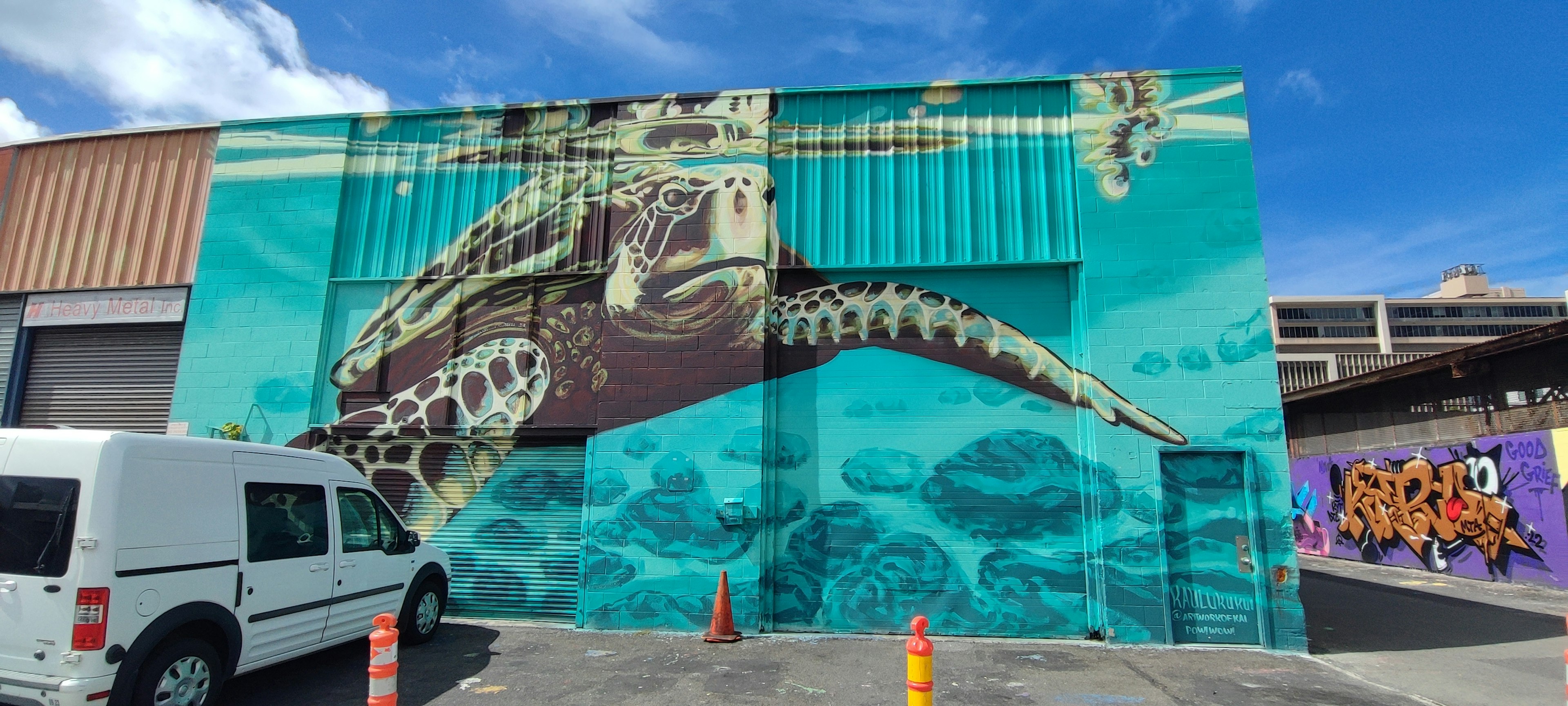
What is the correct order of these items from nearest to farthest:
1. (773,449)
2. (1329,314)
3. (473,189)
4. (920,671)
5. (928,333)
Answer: (920,671), (773,449), (928,333), (473,189), (1329,314)

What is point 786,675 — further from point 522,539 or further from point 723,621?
point 522,539

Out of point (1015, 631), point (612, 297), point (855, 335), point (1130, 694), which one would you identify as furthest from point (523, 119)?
point (1130, 694)

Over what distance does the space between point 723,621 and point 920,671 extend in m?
4.83

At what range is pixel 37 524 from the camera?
5.01 m

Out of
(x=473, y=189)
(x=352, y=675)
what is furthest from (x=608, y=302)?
(x=352, y=675)

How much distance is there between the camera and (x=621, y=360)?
31.4 ft

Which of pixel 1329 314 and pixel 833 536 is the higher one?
pixel 1329 314

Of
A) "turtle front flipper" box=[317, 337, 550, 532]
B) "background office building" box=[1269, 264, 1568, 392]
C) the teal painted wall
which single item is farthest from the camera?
"background office building" box=[1269, 264, 1568, 392]

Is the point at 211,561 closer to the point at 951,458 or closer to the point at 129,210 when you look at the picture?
the point at 951,458

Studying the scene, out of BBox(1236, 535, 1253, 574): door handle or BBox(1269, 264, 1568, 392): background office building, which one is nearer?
BBox(1236, 535, 1253, 574): door handle

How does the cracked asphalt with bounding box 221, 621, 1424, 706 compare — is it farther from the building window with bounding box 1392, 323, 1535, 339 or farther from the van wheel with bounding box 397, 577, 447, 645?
the building window with bounding box 1392, 323, 1535, 339

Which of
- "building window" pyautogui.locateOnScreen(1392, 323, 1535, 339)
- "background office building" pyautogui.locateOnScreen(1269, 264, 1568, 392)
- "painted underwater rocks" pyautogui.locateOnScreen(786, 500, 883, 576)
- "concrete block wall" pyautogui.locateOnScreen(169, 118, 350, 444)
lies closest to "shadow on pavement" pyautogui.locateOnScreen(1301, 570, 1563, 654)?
"painted underwater rocks" pyautogui.locateOnScreen(786, 500, 883, 576)

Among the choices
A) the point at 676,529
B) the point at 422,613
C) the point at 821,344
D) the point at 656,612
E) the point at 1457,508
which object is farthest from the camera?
the point at 1457,508

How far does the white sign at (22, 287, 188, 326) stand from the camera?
10.8 meters
